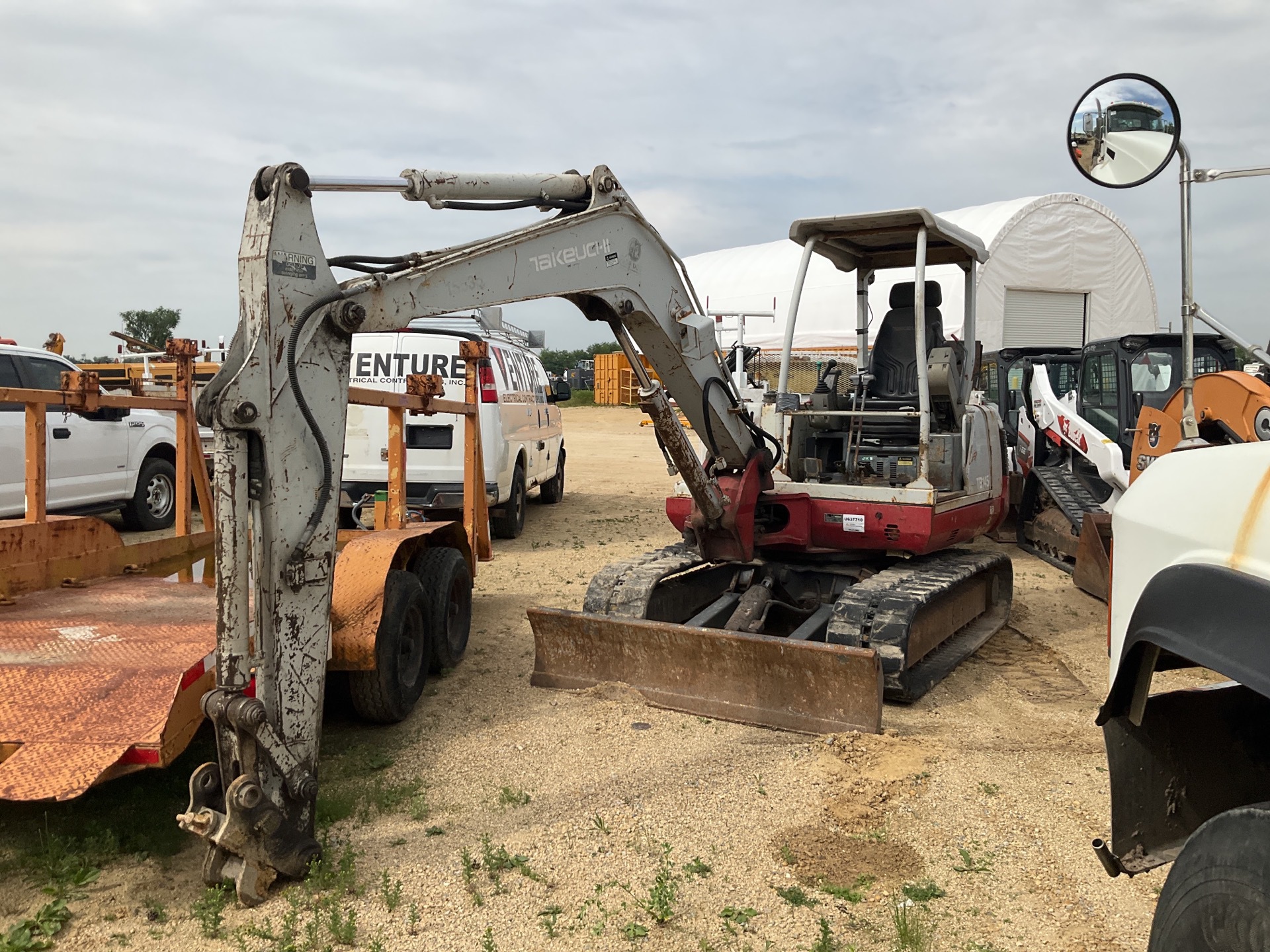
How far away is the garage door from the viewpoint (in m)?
29.1

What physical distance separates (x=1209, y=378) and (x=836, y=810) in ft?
15.6

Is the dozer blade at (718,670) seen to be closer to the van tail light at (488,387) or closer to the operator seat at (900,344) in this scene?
the operator seat at (900,344)

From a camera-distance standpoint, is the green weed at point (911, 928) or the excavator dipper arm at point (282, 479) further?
the excavator dipper arm at point (282, 479)

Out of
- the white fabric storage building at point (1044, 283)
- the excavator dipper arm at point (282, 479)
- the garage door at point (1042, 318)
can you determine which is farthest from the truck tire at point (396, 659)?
the garage door at point (1042, 318)

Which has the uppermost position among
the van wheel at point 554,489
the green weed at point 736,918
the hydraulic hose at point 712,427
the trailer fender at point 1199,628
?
the hydraulic hose at point 712,427

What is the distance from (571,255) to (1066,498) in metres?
7.35

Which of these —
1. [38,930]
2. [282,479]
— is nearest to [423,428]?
[282,479]

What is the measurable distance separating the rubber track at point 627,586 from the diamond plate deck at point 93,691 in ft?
7.87

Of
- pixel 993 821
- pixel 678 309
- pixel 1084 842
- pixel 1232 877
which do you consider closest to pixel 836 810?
pixel 993 821

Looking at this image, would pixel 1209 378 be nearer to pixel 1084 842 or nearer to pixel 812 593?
pixel 812 593

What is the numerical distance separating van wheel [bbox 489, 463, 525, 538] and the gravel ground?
5.00 m

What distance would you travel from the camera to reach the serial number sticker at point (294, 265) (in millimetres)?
3678

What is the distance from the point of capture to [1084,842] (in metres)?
4.10

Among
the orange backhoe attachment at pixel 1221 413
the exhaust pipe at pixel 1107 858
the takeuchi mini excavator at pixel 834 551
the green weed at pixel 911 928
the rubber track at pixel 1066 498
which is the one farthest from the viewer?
the rubber track at pixel 1066 498
